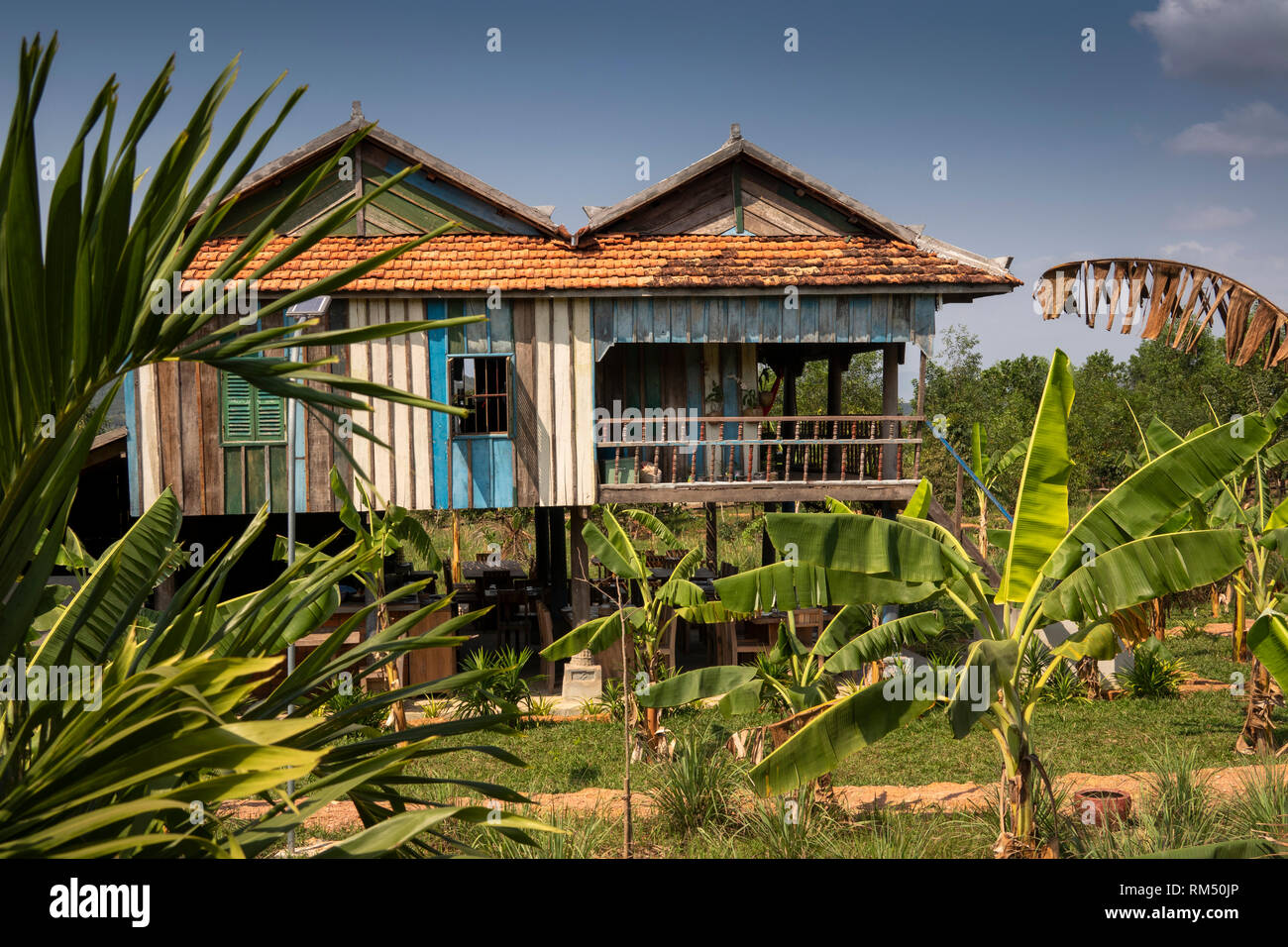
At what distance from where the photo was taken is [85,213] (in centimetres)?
231

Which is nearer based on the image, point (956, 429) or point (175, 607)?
point (175, 607)

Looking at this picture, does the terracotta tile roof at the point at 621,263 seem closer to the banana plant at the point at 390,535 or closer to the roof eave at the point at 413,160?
the roof eave at the point at 413,160

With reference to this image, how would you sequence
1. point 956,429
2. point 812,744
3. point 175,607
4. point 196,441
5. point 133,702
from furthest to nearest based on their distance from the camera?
point 956,429 < point 196,441 < point 812,744 < point 175,607 < point 133,702

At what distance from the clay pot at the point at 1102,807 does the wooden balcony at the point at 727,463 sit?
5783 millimetres

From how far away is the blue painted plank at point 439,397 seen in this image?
13656 mm

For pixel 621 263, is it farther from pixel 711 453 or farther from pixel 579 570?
pixel 579 570

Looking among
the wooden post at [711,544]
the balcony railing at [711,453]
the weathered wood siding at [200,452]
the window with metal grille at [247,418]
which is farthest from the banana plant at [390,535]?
the wooden post at [711,544]

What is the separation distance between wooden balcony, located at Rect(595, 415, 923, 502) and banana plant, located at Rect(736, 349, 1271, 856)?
20.5ft

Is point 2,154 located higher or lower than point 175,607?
higher

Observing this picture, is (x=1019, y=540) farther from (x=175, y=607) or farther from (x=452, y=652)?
(x=452, y=652)

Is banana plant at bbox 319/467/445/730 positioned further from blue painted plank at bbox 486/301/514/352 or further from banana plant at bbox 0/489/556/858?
banana plant at bbox 0/489/556/858

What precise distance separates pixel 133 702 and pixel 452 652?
480 inches

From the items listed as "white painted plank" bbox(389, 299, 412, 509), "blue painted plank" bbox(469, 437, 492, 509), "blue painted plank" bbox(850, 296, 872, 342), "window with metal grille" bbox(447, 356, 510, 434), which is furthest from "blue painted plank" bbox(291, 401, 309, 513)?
"blue painted plank" bbox(850, 296, 872, 342)
